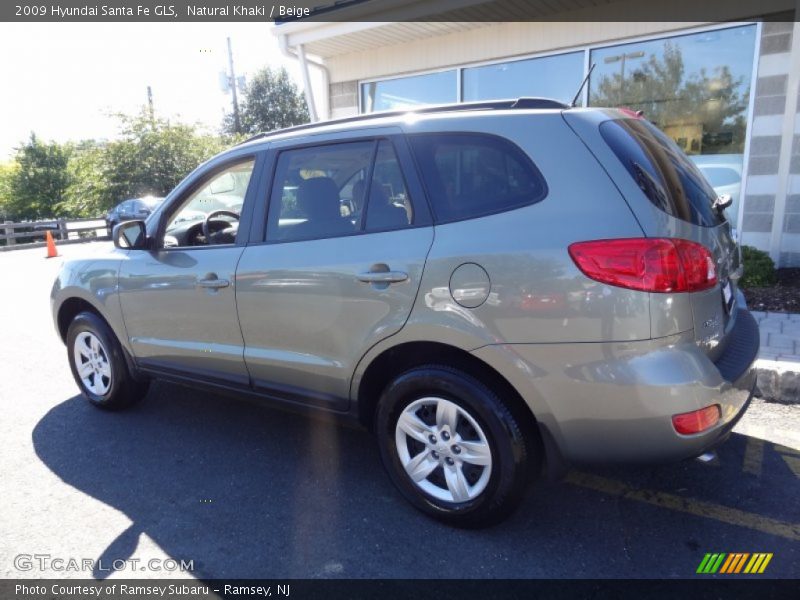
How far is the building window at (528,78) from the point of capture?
7.92 metres

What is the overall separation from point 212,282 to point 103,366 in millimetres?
1540

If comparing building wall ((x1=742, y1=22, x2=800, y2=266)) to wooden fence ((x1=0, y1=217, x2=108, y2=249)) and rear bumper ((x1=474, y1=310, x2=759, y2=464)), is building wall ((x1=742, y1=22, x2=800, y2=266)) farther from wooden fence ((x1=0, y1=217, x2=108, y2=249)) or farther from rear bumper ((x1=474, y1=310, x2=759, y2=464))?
wooden fence ((x1=0, y1=217, x2=108, y2=249))

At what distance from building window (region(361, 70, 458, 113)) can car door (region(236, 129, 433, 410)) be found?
623 cm

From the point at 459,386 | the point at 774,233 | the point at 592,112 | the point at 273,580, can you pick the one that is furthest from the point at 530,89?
the point at 273,580

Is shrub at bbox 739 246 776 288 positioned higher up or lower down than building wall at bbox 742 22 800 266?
lower down

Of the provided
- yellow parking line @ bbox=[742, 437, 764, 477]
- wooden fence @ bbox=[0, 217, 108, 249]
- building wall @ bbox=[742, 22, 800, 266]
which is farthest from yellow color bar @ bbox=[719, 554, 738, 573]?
wooden fence @ bbox=[0, 217, 108, 249]

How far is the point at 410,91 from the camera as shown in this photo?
9.48 meters

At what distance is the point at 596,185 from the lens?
2258 mm

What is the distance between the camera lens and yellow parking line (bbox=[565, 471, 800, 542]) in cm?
260

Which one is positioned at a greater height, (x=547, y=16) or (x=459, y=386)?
(x=547, y=16)

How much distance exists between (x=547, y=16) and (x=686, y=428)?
7.04 m

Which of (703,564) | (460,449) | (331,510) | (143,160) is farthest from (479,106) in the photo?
(143,160)

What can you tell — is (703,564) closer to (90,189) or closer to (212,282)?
(212,282)

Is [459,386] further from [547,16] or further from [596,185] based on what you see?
[547,16]
